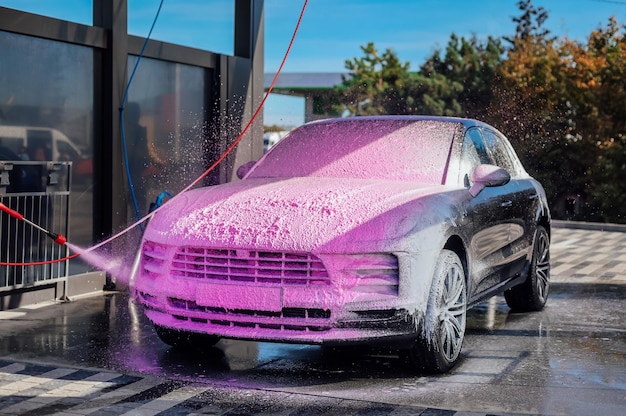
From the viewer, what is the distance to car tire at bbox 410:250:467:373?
19.2 ft

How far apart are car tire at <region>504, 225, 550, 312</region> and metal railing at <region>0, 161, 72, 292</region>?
394 cm

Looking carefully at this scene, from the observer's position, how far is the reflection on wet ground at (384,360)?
5.50 m

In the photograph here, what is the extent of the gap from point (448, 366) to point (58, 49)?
16.0 ft

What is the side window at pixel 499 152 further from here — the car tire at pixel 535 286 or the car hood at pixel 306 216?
the car hood at pixel 306 216

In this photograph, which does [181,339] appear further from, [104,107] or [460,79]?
[460,79]

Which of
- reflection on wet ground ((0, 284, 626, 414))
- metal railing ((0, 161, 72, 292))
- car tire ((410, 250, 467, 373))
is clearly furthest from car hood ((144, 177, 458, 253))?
metal railing ((0, 161, 72, 292))

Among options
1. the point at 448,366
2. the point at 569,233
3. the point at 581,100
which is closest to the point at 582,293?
the point at 448,366

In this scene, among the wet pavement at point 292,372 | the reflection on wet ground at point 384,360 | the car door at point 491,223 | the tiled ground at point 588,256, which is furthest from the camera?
the tiled ground at point 588,256

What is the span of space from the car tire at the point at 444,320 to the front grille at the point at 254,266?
0.70 meters

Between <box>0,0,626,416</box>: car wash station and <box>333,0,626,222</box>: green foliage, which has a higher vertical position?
<box>333,0,626,222</box>: green foliage

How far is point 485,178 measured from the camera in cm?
675

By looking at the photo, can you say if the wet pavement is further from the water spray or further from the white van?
the white van

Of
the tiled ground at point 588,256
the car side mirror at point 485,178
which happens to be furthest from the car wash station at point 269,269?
the tiled ground at point 588,256

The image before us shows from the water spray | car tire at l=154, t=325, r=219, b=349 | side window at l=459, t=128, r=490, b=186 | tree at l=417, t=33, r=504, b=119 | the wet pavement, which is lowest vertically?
the wet pavement
